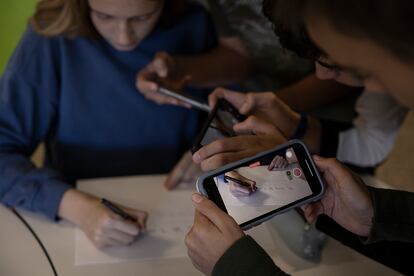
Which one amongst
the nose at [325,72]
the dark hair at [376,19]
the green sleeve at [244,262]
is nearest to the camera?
the dark hair at [376,19]

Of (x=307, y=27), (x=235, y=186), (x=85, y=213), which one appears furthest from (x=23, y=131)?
(x=307, y=27)

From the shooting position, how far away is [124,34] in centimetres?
88

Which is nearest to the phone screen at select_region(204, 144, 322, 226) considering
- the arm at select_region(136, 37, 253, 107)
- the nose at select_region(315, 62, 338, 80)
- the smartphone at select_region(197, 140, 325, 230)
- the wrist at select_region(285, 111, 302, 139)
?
the smartphone at select_region(197, 140, 325, 230)

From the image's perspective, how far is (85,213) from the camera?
0.80 metres

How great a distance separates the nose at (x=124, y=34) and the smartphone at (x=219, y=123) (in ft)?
0.64

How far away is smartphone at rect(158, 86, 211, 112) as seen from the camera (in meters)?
0.88

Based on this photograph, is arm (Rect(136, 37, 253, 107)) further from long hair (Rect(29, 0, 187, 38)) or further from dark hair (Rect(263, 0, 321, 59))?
dark hair (Rect(263, 0, 321, 59))

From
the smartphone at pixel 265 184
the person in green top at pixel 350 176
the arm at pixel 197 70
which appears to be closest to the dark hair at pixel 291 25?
the person in green top at pixel 350 176

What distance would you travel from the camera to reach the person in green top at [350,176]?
1.34 feet

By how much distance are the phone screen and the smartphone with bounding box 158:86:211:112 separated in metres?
0.22

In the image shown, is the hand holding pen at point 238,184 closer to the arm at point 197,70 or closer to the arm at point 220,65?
the arm at point 197,70

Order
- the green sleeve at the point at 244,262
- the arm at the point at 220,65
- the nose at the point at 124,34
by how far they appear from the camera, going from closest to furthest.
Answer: the green sleeve at the point at 244,262 < the nose at the point at 124,34 < the arm at the point at 220,65

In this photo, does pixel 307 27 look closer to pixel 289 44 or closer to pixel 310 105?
pixel 289 44

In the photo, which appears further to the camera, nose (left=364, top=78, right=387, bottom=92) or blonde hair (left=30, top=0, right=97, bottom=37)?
blonde hair (left=30, top=0, right=97, bottom=37)
